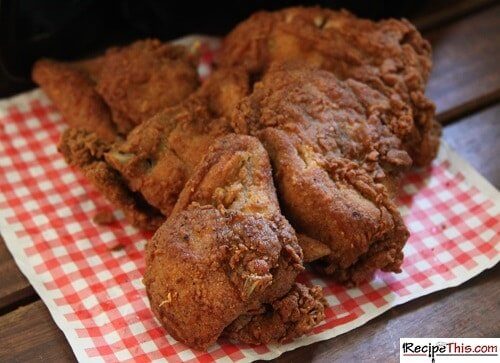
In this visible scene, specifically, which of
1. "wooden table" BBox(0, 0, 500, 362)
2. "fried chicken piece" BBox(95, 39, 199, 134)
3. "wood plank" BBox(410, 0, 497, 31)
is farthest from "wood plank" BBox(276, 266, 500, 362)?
"wood plank" BBox(410, 0, 497, 31)

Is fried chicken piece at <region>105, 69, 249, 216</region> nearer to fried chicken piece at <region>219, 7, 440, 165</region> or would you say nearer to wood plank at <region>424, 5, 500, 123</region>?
fried chicken piece at <region>219, 7, 440, 165</region>

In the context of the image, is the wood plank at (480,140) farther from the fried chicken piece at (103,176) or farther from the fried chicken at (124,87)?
the fried chicken piece at (103,176)

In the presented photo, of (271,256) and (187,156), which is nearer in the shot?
(271,256)

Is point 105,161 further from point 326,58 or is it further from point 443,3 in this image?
point 443,3

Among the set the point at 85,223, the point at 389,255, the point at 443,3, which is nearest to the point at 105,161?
the point at 85,223

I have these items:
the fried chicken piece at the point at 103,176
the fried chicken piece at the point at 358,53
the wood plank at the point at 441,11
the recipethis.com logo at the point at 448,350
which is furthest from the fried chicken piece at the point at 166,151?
the wood plank at the point at 441,11

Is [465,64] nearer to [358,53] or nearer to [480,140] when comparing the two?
[480,140]
